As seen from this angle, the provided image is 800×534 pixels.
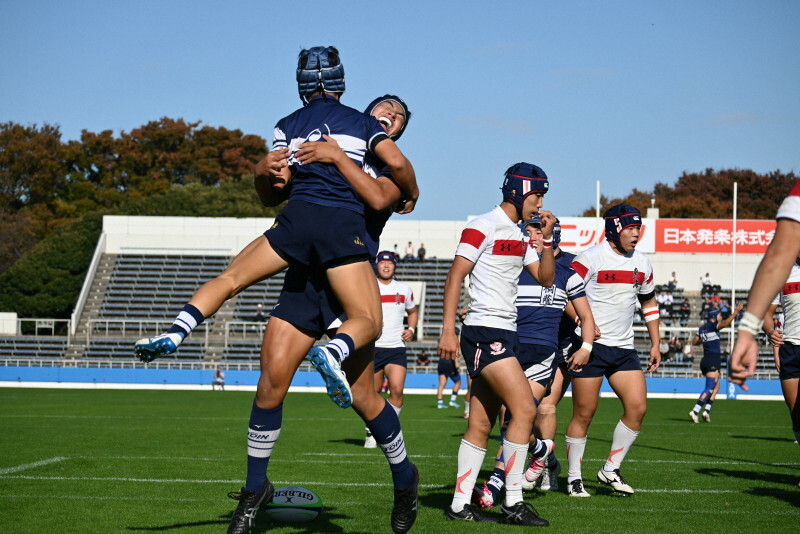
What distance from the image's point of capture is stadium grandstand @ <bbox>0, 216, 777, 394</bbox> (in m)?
39.2

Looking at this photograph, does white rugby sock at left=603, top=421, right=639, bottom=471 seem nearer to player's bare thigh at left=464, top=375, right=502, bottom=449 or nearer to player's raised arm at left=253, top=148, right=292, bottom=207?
player's bare thigh at left=464, top=375, right=502, bottom=449

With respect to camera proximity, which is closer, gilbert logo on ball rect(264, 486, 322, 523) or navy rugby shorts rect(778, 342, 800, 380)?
gilbert logo on ball rect(264, 486, 322, 523)

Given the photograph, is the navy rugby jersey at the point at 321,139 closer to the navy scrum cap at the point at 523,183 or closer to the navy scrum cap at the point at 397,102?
the navy scrum cap at the point at 397,102

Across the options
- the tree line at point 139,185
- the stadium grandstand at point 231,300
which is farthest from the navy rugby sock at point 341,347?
the tree line at point 139,185

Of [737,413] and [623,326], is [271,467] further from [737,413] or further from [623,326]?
[737,413]

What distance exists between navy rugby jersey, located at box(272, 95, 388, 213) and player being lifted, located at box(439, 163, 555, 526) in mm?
1526

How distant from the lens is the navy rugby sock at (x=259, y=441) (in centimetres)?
543

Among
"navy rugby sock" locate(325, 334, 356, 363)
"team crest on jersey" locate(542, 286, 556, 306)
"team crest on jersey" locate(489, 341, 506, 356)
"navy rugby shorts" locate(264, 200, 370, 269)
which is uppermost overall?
"navy rugby shorts" locate(264, 200, 370, 269)

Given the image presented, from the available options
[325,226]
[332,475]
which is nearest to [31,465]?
[332,475]

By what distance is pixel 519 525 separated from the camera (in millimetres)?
6492

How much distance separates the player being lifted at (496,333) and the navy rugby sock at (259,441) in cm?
152

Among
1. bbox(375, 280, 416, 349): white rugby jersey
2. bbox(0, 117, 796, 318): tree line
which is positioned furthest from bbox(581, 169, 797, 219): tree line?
bbox(375, 280, 416, 349): white rugby jersey

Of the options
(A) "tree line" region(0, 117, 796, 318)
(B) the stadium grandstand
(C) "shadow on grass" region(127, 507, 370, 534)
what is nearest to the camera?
(C) "shadow on grass" region(127, 507, 370, 534)

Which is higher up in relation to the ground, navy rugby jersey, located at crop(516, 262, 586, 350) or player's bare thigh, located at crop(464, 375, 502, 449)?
navy rugby jersey, located at crop(516, 262, 586, 350)
